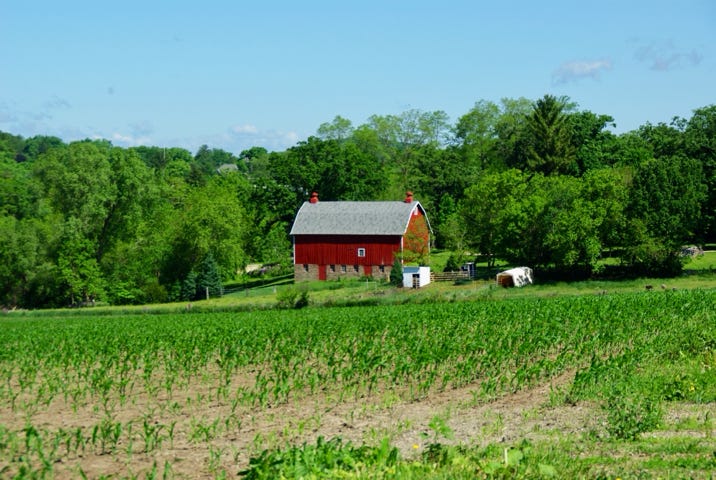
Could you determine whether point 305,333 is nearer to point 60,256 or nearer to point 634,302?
point 634,302

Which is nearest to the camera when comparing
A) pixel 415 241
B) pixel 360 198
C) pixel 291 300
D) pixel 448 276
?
pixel 291 300

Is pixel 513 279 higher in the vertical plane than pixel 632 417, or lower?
higher

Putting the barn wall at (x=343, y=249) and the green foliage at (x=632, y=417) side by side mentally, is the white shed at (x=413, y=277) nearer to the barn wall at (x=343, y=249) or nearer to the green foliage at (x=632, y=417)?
the barn wall at (x=343, y=249)

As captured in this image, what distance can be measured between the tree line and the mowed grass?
20837mm

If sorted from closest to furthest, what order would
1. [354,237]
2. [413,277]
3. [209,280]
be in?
[413,277]
[209,280]
[354,237]

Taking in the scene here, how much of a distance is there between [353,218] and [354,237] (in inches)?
69.0

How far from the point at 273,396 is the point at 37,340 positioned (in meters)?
15.8

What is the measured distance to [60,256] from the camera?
2426 inches

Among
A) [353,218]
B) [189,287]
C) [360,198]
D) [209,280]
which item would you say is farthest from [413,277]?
[360,198]

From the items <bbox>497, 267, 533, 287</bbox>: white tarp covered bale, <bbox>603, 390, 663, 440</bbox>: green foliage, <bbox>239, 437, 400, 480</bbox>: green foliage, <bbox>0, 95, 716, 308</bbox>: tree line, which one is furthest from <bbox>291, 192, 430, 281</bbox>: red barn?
<bbox>239, 437, 400, 480</bbox>: green foliage

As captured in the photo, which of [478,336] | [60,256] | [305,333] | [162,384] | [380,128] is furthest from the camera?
[380,128]

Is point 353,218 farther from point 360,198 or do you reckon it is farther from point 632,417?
point 632,417

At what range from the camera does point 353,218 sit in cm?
6419

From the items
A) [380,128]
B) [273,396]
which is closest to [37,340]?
[273,396]
